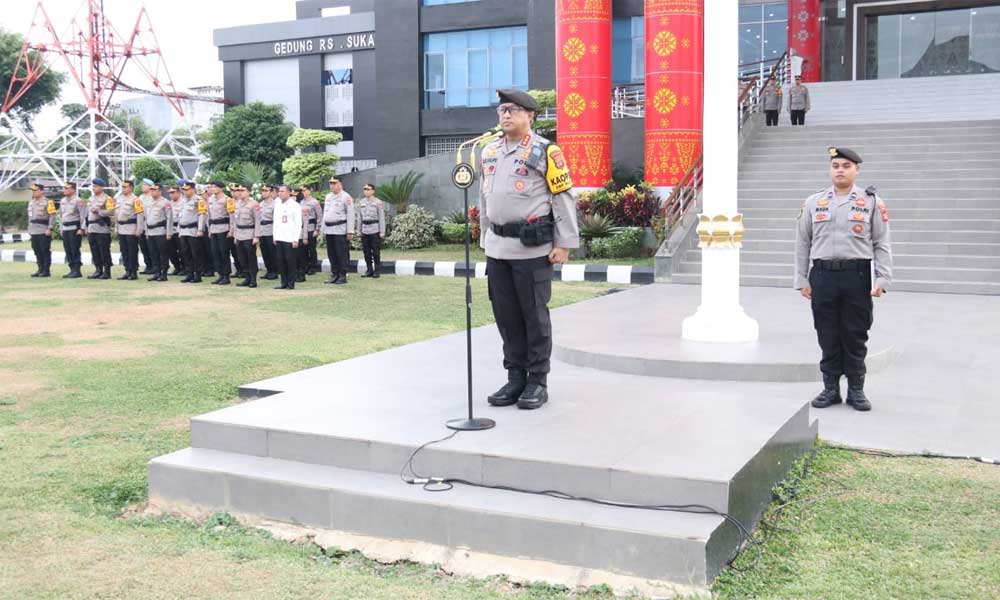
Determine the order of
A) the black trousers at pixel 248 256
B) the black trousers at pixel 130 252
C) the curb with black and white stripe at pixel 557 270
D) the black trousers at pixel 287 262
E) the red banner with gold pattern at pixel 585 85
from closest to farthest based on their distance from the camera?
the black trousers at pixel 287 262
the curb with black and white stripe at pixel 557 270
the black trousers at pixel 248 256
the black trousers at pixel 130 252
the red banner with gold pattern at pixel 585 85

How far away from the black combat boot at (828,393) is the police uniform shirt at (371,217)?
36.6 ft

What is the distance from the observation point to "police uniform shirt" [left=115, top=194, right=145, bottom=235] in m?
17.1

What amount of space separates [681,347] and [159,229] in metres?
11.8

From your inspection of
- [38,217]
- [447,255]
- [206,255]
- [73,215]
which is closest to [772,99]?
[447,255]

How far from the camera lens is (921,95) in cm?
2241

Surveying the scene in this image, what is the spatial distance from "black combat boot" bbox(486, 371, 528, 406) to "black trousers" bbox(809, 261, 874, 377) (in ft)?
6.54

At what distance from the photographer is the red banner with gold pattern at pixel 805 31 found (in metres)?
26.7

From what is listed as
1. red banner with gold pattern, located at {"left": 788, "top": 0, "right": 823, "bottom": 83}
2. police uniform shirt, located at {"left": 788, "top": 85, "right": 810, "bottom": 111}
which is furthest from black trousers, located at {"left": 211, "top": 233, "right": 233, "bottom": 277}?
red banner with gold pattern, located at {"left": 788, "top": 0, "right": 823, "bottom": 83}

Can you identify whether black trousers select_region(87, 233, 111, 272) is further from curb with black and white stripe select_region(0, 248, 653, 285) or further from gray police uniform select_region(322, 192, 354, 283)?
gray police uniform select_region(322, 192, 354, 283)

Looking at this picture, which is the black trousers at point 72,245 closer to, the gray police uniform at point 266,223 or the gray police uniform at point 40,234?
the gray police uniform at point 40,234

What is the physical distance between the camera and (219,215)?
15844 millimetres

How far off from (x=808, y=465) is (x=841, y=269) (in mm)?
1578

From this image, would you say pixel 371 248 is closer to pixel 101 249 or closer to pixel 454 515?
pixel 101 249

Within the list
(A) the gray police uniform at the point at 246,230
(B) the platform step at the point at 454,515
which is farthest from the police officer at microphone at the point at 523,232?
(A) the gray police uniform at the point at 246,230
